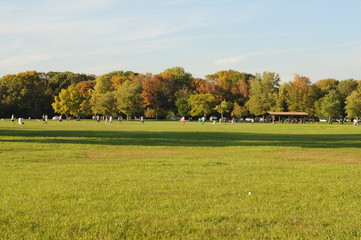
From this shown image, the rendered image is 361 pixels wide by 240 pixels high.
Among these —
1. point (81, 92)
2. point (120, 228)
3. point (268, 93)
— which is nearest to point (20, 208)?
point (120, 228)

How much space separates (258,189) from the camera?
11141mm

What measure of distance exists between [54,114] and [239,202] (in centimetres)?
13746

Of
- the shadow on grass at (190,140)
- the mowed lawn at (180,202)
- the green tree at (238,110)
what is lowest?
the mowed lawn at (180,202)

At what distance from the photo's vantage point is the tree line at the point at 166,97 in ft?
403

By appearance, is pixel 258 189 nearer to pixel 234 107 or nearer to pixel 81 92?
pixel 234 107

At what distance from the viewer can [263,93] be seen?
126938 millimetres

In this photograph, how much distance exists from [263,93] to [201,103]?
1905 centimetres

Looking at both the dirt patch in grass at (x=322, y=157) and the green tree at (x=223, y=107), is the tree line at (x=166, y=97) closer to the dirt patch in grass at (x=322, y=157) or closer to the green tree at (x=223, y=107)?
the green tree at (x=223, y=107)

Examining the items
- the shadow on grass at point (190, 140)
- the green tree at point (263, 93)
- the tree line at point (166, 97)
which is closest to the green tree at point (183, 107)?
the tree line at point (166, 97)

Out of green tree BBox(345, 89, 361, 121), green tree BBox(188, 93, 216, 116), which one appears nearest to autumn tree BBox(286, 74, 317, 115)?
green tree BBox(345, 89, 361, 121)

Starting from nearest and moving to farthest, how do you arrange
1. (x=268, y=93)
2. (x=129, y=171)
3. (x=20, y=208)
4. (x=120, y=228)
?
(x=120, y=228), (x=20, y=208), (x=129, y=171), (x=268, y=93)

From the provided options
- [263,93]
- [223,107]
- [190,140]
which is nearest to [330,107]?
[263,93]

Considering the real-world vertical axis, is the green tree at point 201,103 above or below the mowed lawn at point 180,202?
above

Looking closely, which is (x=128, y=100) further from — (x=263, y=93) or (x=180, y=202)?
(x=180, y=202)
